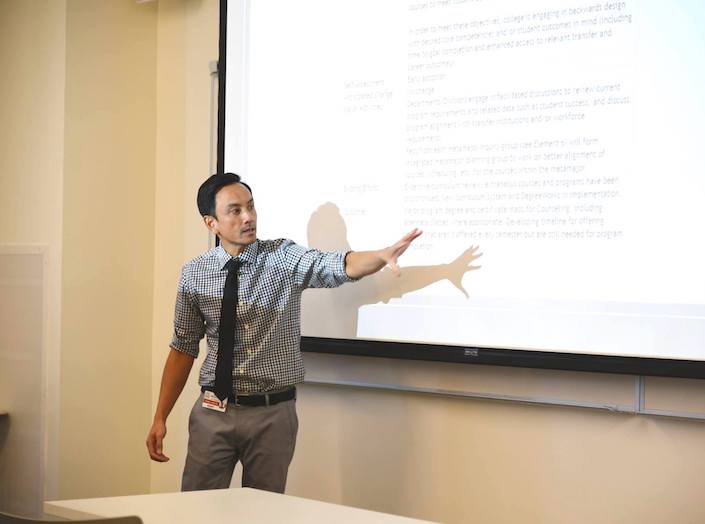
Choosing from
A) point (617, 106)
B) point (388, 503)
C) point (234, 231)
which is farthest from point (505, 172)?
point (388, 503)

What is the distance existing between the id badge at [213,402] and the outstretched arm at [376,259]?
65 cm

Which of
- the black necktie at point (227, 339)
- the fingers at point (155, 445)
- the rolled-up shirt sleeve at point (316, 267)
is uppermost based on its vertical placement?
the rolled-up shirt sleeve at point (316, 267)

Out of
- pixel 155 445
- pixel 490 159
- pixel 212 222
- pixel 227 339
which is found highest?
pixel 490 159

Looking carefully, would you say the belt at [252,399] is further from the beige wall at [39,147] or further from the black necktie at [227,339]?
the beige wall at [39,147]

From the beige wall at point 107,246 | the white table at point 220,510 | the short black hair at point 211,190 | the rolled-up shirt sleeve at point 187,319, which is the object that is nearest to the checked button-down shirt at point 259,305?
the rolled-up shirt sleeve at point 187,319

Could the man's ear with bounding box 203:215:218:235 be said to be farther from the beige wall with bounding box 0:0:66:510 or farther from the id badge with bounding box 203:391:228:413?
the beige wall with bounding box 0:0:66:510

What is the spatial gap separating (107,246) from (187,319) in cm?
105

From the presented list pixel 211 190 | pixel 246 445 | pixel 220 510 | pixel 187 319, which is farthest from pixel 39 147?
pixel 220 510

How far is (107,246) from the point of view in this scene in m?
3.85

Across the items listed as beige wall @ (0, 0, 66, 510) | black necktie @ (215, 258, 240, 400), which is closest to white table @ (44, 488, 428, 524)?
black necktie @ (215, 258, 240, 400)

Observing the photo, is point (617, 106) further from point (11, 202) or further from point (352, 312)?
point (11, 202)

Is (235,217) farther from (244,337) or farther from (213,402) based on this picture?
(213,402)

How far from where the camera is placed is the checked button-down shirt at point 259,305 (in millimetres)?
2879

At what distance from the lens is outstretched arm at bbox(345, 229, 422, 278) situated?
106 inches
